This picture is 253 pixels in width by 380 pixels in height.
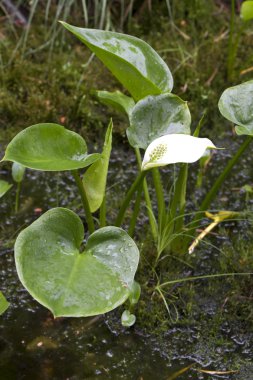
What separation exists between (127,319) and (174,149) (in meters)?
0.48

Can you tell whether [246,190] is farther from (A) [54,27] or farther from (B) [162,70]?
(A) [54,27]

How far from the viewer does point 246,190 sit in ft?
6.53

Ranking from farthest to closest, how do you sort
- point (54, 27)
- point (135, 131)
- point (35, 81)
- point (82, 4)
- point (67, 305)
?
point (82, 4)
point (54, 27)
point (35, 81)
point (135, 131)
point (67, 305)

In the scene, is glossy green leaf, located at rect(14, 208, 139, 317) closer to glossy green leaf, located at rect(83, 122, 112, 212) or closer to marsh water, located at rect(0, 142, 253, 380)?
glossy green leaf, located at rect(83, 122, 112, 212)

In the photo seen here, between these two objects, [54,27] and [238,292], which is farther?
[54,27]

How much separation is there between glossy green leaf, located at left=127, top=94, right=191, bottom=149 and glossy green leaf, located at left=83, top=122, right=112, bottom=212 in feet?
0.22

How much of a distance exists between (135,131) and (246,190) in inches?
28.0

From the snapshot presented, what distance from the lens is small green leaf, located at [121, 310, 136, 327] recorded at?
58.2 inches

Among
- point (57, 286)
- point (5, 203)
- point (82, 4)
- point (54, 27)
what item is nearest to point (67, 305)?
point (57, 286)

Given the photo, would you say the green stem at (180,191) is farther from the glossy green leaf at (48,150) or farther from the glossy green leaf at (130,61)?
the glossy green leaf at (48,150)

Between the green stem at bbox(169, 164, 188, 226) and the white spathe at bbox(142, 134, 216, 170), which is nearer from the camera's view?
the white spathe at bbox(142, 134, 216, 170)

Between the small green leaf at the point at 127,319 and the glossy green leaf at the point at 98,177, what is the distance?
279 millimetres

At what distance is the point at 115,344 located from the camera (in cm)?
150

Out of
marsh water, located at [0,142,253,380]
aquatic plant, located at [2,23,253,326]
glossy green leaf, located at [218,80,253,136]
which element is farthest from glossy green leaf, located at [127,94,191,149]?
marsh water, located at [0,142,253,380]
